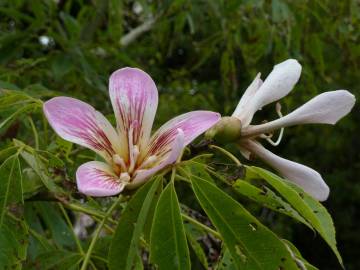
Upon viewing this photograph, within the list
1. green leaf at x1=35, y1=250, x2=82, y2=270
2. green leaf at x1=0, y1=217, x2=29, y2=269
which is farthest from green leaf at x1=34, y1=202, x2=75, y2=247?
green leaf at x1=0, y1=217, x2=29, y2=269

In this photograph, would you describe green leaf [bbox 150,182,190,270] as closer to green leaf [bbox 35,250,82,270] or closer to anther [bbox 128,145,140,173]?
anther [bbox 128,145,140,173]

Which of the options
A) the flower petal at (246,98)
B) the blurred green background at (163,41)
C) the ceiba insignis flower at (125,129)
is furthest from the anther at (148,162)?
the blurred green background at (163,41)

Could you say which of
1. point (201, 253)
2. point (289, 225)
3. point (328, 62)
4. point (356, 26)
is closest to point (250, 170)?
point (201, 253)

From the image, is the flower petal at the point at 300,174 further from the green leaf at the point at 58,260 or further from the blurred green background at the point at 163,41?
the blurred green background at the point at 163,41

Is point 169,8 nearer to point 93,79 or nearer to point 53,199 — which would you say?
point 93,79

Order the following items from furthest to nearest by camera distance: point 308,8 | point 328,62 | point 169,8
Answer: point 328,62
point 169,8
point 308,8

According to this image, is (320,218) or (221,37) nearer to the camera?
(320,218)

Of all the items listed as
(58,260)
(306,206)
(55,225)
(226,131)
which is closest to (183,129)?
(226,131)
